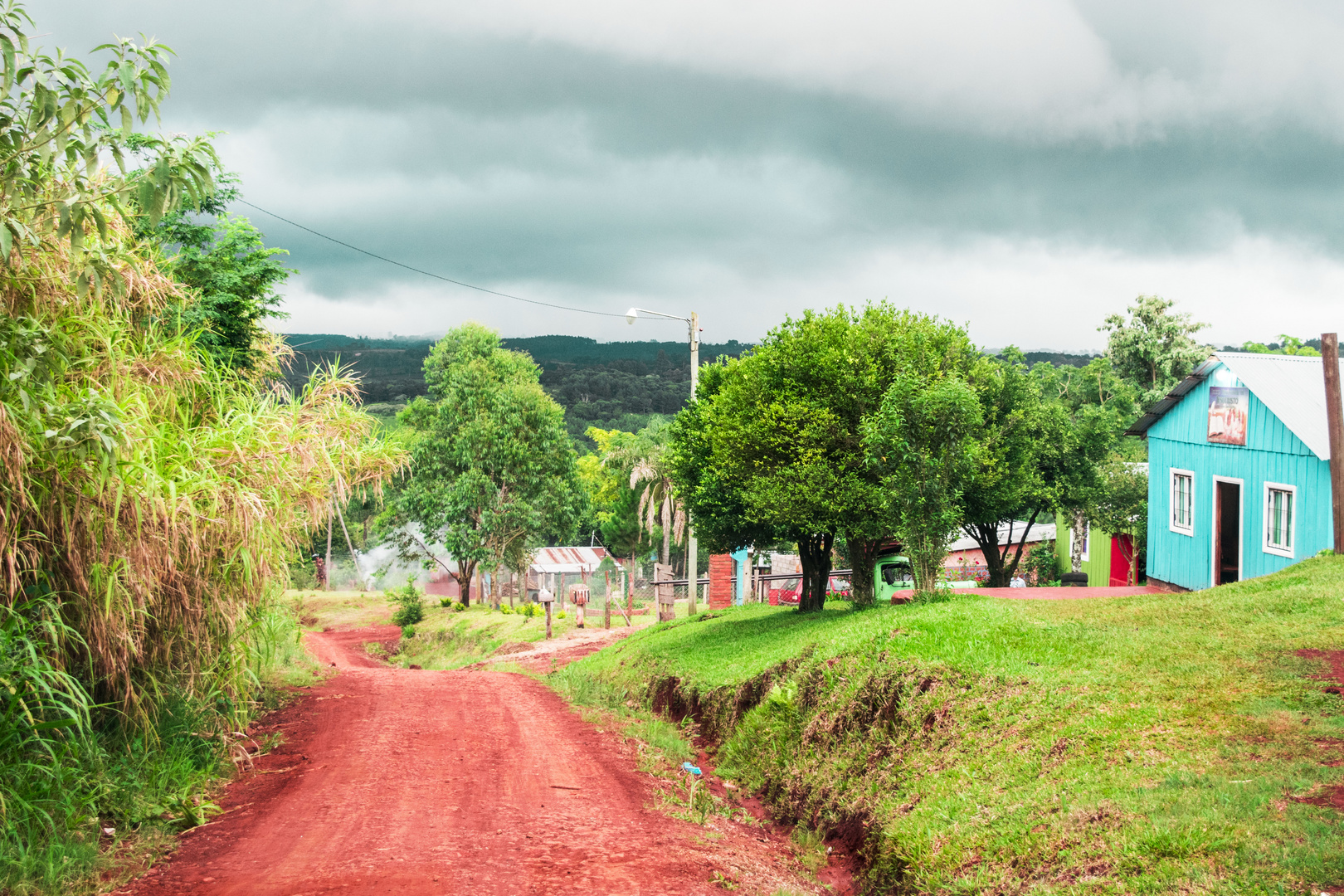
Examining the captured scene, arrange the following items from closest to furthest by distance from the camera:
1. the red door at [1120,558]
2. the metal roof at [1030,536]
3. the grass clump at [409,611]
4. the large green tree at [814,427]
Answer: the large green tree at [814,427] → the red door at [1120,558] → the grass clump at [409,611] → the metal roof at [1030,536]

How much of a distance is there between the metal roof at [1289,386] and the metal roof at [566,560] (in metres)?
36.5

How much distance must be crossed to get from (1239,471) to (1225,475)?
0.50 m

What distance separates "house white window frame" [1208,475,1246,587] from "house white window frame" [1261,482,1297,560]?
2.17 ft

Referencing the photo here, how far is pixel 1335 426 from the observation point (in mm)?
15125

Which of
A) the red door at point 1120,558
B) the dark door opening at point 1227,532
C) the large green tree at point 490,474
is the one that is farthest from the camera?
the large green tree at point 490,474

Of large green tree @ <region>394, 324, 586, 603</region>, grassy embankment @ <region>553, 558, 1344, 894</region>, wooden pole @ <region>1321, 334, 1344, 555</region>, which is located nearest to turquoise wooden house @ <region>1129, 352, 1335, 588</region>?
wooden pole @ <region>1321, 334, 1344, 555</region>

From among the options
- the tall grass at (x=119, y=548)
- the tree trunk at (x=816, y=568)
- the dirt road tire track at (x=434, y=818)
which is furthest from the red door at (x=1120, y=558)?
the tall grass at (x=119, y=548)

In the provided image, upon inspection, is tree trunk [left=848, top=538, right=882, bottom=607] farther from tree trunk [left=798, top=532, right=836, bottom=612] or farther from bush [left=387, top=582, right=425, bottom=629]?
bush [left=387, top=582, right=425, bottom=629]

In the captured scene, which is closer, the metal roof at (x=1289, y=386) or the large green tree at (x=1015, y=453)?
the metal roof at (x=1289, y=386)

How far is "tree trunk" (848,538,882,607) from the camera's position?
1708 cm

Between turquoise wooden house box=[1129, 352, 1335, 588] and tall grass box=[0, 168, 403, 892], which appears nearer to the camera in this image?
tall grass box=[0, 168, 403, 892]

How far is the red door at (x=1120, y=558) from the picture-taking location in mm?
30406

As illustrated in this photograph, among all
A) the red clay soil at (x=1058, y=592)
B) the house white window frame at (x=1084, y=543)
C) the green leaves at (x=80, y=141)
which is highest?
the green leaves at (x=80, y=141)

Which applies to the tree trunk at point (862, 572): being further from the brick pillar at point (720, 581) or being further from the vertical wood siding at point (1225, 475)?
the brick pillar at point (720, 581)
